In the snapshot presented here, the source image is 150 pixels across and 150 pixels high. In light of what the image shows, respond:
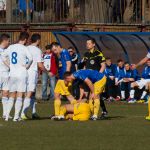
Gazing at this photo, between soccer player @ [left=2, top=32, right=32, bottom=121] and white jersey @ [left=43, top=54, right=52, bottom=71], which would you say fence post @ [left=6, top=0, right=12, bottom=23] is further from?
soccer player @ [left=2, top=32, right=32, bottom=121]

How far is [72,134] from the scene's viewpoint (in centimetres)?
1595

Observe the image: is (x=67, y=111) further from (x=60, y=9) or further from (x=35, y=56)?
(x=60, y=9)

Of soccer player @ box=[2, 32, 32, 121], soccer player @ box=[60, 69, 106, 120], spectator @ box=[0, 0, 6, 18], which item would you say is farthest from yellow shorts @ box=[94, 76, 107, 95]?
spectator @ box=[0, 0, 6, 18]

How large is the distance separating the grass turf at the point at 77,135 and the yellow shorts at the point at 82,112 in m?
0.59

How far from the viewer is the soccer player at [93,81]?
19.2 metres

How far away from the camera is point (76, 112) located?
19.7m

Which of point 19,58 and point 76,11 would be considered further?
point 76,11

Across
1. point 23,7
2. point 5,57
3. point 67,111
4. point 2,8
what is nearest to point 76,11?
point 23,7

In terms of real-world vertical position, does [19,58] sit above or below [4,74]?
above

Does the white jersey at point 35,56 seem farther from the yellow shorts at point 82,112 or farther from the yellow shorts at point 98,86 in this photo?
the yellow shorts at point 98,86

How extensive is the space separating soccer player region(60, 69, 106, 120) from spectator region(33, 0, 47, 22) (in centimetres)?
1701

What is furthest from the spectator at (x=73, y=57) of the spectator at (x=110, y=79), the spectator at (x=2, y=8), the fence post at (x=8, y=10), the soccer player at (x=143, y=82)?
the spectator at (x=2, y=8)

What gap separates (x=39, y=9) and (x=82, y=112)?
57.6 ft

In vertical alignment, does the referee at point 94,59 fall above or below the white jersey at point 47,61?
above
